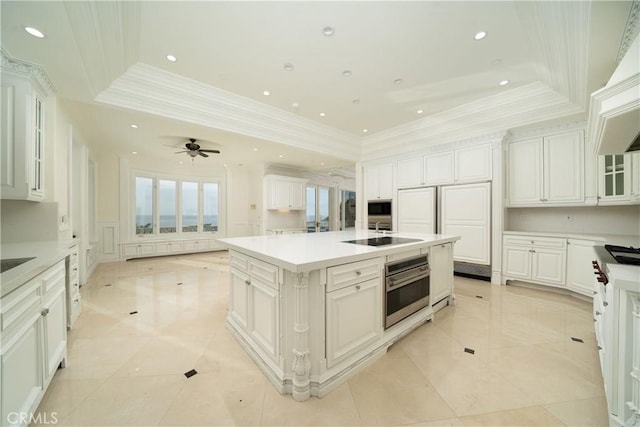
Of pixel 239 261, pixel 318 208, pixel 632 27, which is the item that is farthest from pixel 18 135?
pixel 318 208

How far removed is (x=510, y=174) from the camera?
159 inches

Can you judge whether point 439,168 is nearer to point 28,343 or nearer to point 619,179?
point 619,179

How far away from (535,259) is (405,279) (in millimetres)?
2952

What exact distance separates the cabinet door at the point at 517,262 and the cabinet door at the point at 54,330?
17.9 feet

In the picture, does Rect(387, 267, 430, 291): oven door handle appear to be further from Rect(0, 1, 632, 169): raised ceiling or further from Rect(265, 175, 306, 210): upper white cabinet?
Rect(265, 175, 306, 210): upper white cabinet

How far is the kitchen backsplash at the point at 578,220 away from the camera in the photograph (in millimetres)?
3326

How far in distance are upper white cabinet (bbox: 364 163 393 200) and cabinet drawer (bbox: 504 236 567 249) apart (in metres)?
2.35

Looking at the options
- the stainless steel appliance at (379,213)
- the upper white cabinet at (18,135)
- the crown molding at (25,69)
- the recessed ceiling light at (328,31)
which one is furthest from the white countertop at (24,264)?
the stainless steel appliance at (379,213)

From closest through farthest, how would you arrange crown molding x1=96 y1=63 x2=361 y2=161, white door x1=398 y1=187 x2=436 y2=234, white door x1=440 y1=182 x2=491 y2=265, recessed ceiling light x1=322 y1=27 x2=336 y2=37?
recessed ceiling light x1=322 y1=27 x2=336 y2=37 < crown molding x1=96 y1=63 x2=361 y2=161 < white door x1=440 y1=182 x2=491 y2=265 < white door x1=398 y1=187 x2=436 y2=234

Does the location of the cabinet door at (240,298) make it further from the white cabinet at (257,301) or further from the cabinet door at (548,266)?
the cabinet door at (548,266)

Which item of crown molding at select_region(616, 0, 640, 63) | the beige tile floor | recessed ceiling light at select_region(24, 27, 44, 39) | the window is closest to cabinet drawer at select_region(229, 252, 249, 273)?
the beige tile floor

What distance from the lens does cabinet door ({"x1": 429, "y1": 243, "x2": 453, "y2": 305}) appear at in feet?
8.64

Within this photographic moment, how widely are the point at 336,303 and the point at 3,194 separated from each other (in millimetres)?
2959

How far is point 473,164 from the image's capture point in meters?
4.23
